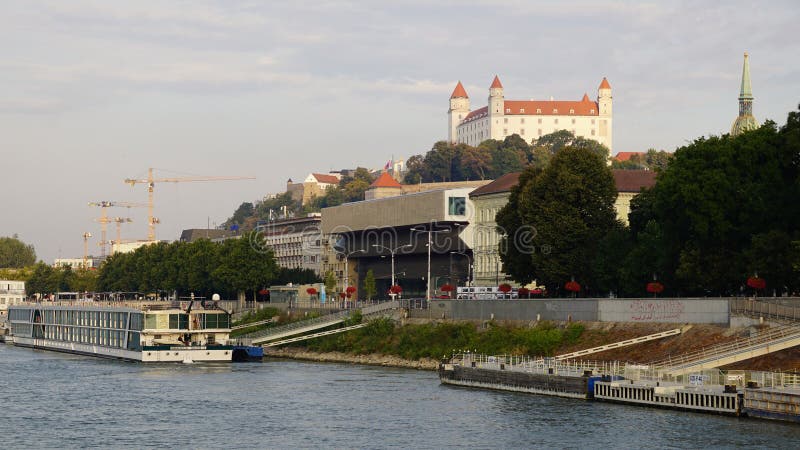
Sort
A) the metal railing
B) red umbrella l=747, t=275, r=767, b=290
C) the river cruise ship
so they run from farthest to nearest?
the river cruise ship < red umbrella l=747, t=275, r=767, b=290 < the metal railing

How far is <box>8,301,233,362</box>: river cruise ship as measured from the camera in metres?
120

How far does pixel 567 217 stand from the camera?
376ft

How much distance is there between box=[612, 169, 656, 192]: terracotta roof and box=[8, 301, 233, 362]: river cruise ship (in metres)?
50.9

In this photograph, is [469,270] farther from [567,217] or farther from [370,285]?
[567,217]

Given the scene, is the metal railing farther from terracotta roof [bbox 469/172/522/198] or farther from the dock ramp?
terracotta roof [bbox 469/172/522/198]

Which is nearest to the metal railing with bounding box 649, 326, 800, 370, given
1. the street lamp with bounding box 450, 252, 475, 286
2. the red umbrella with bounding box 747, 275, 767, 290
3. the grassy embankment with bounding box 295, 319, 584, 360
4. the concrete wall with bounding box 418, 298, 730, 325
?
the concrete wall with bounding box 418, 298, 730, 325

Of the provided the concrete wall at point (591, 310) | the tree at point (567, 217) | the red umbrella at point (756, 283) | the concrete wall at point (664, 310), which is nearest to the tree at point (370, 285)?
the concrete wall at point (591, 310)

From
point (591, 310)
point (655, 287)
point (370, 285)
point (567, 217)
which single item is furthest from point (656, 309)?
point (370, 285)

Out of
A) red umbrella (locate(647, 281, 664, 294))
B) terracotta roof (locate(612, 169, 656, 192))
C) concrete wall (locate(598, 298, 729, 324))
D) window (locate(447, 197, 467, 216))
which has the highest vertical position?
terracotta roof (locate(612, 169, 656, 192))

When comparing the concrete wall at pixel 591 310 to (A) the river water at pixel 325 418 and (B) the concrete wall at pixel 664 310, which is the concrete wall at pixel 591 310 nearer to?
(B) the concrete wall at pixel 664 310

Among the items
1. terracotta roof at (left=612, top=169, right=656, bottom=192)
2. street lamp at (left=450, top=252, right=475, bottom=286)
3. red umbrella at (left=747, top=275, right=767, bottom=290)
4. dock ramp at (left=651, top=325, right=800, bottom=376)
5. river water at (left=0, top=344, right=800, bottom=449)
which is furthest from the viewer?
street lamp at (left=450, top=252, right=475, bottom=286)

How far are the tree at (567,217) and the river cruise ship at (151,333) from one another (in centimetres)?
2907

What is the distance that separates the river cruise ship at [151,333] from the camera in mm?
119688

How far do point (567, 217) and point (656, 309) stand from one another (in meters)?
21.5
